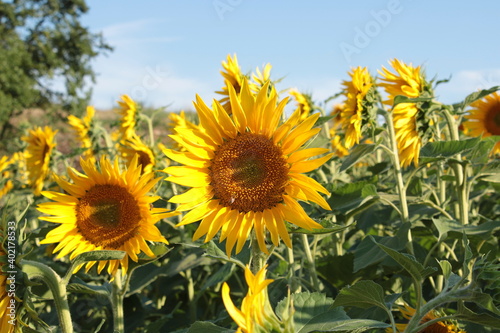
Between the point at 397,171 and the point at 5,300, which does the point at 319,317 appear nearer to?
the point at 5,300

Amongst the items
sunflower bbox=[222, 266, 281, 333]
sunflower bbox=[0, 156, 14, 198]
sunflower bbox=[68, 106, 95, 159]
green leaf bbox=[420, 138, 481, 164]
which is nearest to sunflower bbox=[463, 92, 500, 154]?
green leaf bbox=[420, 138, 481, 164]

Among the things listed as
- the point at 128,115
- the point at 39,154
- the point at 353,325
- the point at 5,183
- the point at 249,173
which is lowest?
the point at 353,325

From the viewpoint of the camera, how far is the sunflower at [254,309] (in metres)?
0.93

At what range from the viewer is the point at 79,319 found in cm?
314

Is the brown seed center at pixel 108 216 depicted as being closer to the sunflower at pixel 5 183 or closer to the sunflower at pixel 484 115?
the sunflower at pixel 5 183

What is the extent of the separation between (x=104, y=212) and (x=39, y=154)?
2.33m

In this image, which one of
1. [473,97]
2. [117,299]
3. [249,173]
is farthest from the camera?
[473,97]

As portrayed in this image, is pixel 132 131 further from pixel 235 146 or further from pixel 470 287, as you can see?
pixel 470 287

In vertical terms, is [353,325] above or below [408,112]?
below

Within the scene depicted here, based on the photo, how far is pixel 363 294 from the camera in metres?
1.45

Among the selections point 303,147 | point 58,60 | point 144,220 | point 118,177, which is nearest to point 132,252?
point 144,220

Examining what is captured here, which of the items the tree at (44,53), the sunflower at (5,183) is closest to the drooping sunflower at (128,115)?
the sunflower at (5,183)

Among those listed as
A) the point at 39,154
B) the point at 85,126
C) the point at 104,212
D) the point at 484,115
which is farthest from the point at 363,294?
the point at 85,126

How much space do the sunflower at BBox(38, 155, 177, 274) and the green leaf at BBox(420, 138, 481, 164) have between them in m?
1.09
